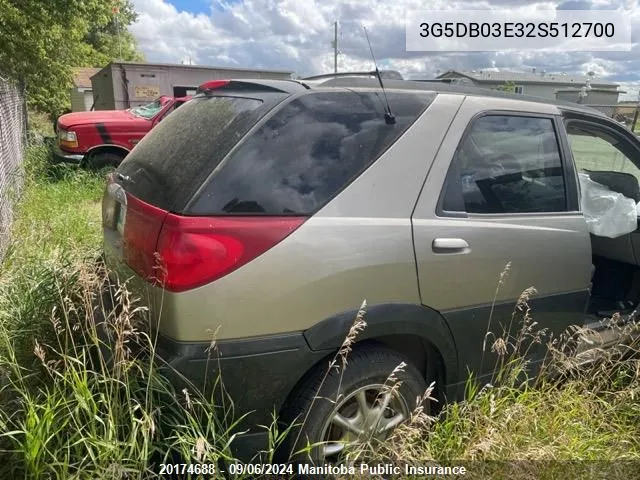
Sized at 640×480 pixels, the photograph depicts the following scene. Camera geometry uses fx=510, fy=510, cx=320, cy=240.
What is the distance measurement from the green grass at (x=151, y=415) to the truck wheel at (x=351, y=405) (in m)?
0.09

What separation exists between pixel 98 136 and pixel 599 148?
8312 millimetres

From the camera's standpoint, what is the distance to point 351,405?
7.15ft

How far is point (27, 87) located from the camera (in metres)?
14.7

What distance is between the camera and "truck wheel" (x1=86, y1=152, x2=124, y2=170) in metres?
9.29

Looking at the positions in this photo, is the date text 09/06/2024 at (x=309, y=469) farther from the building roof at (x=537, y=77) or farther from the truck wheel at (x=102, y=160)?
the building roof at (x=537, y=77)

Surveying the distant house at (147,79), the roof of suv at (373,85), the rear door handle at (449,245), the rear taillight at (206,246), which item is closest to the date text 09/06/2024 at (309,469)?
the rear taillight at (206,246)

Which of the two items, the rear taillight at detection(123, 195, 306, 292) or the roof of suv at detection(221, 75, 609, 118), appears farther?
the roof of suv at detection(221, 75, 609, 118)

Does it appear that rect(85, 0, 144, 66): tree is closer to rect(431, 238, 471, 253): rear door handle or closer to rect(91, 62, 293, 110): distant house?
rect(91, 62, 293, 110): distant house

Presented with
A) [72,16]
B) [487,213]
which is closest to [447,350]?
[487,213]

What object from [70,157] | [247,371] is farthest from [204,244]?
[70,157]

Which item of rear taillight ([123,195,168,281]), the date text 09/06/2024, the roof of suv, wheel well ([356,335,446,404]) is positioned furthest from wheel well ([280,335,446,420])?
the roof of suv

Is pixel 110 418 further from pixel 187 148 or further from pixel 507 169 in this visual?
pixel 507 169

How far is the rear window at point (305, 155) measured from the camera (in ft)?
6.38

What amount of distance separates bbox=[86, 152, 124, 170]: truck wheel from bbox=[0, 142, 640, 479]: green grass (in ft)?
21.4
